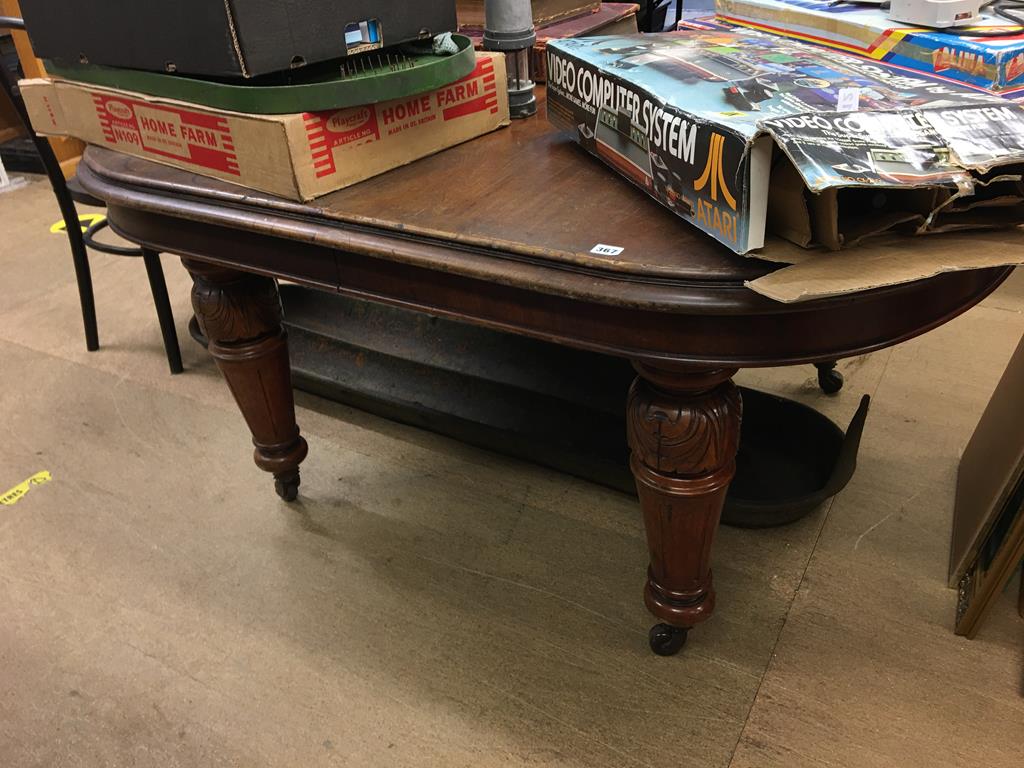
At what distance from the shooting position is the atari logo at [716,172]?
2.15 feet

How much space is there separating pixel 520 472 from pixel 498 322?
0.70 metres

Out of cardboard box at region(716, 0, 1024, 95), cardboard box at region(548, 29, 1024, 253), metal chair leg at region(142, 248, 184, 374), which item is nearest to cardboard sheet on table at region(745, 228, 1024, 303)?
cardboard box at region(548, 29, 1024, 253)

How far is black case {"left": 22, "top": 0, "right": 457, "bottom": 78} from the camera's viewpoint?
32.2 inches

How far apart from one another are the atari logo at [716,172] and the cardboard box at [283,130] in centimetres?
43

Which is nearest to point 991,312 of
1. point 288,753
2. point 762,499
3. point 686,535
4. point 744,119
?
point 762,499

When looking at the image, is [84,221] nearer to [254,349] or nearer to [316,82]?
[254,349]

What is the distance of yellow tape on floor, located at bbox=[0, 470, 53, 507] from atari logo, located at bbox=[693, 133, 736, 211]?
1.45 m

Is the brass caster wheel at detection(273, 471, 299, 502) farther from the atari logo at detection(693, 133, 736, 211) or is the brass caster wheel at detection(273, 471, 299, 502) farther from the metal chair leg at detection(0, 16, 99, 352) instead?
the atari logo at detection(693, 133, 736, 211)

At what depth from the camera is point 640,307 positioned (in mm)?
703

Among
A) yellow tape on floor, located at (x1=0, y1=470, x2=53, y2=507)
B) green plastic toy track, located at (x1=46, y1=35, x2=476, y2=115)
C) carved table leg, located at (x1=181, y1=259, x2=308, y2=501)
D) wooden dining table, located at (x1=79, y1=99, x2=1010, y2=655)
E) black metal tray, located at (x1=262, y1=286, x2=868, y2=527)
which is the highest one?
green plastic toy track, located at (x1=46, y1=35, x2=476, y2=115)

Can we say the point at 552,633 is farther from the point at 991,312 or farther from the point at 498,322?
the point at 991,312

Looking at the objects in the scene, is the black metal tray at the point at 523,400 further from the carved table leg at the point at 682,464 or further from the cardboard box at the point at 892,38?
the cardboard box at the point at 892,38

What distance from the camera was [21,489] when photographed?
4.99ft

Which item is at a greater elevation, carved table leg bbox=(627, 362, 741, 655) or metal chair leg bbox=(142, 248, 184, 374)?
carved table leg bbox=(627, 362, 741, 655)
